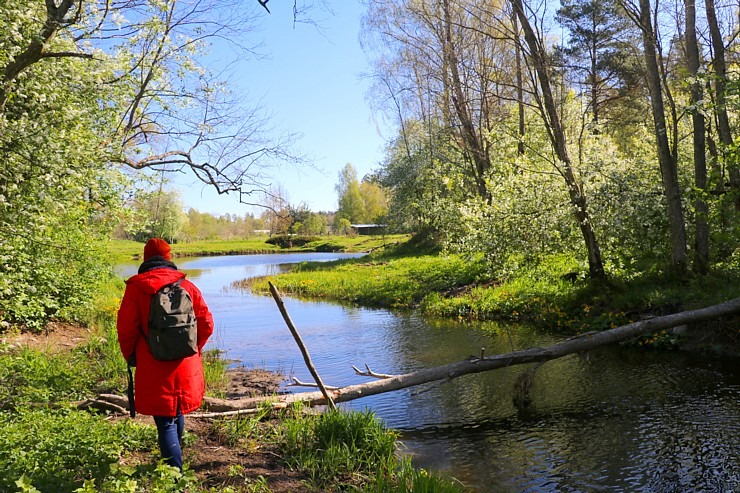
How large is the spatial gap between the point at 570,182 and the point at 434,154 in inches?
897

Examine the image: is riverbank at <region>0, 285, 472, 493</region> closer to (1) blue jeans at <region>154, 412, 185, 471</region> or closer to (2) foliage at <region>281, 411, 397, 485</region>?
(2) foliage at <region>281, 411, 397, 485</region>

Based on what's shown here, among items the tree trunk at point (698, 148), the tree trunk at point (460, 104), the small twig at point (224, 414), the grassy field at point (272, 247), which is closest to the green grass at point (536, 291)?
the tree trunk at point (698, 148)

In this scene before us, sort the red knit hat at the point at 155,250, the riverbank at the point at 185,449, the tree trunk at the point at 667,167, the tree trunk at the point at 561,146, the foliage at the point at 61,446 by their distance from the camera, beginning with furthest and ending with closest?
the tree trunk at the point at 561,146 → the tree trunk at the point at 667,167 → the red knit hat at the point at 155,250 → the riverbank at the point at 185,449 → the foliage at the point at 61,446

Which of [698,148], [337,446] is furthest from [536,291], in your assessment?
[337,446]

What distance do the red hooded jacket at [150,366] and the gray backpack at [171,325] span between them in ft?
0.31

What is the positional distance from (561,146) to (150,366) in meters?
11.7

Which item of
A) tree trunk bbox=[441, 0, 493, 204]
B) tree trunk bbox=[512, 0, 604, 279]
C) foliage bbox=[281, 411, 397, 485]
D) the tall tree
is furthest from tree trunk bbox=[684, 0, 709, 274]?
foliage bbox=[281, 411, 397, 485]

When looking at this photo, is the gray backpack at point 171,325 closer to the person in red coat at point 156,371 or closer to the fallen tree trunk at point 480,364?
the person in red coat at point 156,371

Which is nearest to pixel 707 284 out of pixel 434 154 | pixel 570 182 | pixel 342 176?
pixel 570 182

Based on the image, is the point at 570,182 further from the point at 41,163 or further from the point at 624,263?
the point at 41,163

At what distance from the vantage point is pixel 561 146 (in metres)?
14.0

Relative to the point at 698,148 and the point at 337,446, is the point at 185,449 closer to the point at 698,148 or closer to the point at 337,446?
the point at 337,446

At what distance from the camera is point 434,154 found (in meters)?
36.4

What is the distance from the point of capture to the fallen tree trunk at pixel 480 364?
7.84 m
